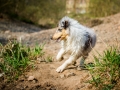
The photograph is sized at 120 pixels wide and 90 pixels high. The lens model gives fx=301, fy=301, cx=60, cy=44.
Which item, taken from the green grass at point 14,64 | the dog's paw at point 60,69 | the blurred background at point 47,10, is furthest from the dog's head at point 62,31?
the blurred background at point 47,10

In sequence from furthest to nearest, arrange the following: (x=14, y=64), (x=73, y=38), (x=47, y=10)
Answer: (x=47, y=10) < (x=73, y=38) < (x=14, y=64)

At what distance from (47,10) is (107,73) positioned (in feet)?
46.5

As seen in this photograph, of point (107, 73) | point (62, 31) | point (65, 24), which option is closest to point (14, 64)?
point (62, 31)

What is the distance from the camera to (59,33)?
5.30 m

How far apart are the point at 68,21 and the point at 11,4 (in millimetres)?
11707

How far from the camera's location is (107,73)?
4.27 meters

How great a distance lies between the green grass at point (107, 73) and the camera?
4180 millimetres

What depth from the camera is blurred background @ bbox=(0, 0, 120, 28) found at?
15.2 metres

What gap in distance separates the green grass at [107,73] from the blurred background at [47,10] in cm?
1084

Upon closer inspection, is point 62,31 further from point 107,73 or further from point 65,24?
point 107,73

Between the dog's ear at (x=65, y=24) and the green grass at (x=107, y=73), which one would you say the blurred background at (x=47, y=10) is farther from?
the green grass at (x=107, y=73)

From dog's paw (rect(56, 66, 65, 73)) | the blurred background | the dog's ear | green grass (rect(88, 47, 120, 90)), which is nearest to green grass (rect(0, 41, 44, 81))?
dog's paw (rect(56, 66, 65, 73))

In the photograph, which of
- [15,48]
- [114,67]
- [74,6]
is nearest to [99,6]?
[74,6]

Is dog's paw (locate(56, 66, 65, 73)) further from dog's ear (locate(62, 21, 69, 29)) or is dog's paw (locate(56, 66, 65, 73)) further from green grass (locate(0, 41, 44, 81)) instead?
dog's ear (locate(62, 21, 69, 29))
